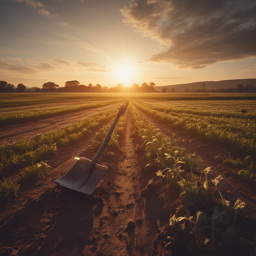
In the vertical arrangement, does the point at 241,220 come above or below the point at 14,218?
above

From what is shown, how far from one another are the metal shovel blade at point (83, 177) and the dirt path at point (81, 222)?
27 cm

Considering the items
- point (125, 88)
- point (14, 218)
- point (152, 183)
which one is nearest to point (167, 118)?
point (152, 183)

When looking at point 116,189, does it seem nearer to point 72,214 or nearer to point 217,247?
point 72,214

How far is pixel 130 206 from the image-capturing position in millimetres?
3125

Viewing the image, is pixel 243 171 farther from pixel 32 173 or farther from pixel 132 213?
pixel 32 173

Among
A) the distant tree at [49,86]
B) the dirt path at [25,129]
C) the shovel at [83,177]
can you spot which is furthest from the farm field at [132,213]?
the distant tree at [49,86]

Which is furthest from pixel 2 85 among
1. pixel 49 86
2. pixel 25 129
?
pixel 25 129

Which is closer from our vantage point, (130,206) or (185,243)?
(185,243)

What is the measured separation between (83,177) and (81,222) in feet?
3.31

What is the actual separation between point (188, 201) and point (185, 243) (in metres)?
0.59

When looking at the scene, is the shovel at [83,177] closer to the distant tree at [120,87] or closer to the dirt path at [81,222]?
the dirt path at [81,222]

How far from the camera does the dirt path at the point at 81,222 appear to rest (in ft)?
6.91

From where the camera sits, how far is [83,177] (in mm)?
3383

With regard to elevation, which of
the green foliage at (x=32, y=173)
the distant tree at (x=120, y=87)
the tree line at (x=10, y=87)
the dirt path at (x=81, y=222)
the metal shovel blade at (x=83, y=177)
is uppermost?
the distant tree at (x=120, y=87)
